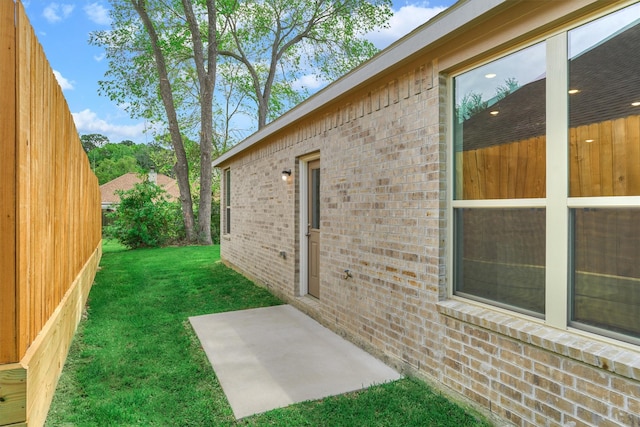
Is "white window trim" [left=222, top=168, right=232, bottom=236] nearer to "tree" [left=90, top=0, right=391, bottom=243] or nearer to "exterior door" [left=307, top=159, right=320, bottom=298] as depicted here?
"exterior door" [left=307, top=159, right=320, bottom=298]

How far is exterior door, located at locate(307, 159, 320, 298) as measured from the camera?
5.39 m

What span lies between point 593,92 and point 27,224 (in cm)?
316

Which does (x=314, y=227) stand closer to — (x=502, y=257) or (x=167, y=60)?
(x=502, y=257)

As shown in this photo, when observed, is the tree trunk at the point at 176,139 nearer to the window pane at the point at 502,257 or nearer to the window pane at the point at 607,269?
the window pane at the point at 502,257

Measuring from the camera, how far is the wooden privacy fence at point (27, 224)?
1751 millimetres

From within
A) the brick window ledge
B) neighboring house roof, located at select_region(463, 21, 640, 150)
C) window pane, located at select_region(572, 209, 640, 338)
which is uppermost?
neighboring house roof, located at select_region(463, 21, 640, 150)

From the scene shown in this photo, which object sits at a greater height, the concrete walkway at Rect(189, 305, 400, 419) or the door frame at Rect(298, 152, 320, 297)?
the door frame at Rect(298, 152, 320, 297)

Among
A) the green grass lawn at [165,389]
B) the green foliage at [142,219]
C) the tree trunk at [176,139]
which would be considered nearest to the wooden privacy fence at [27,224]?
the green grass lawn at [165,389]

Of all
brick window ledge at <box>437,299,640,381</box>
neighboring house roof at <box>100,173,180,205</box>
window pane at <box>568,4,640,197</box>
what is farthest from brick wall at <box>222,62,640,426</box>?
neighboring house roof at <box>100,173,180,205</box>

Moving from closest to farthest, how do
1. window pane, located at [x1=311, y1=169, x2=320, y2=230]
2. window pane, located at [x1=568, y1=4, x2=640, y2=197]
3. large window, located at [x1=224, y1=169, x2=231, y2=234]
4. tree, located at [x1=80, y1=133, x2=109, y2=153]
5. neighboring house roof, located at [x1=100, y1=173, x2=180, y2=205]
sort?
window pane, located at [x1=568, y1=4, x2=640, y2=197]
window pane, located at [x1=311, y1=169, x2=320, y2=230]
large window, located at [x1=224, y1=169, x2=231, y2=234]
neighboring house roof, located at [x1=100, y1=173, x2=180, y2=205]
tree, located at [x1=80, y1=133, x2=109, y2=153]

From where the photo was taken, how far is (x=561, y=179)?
2.24 meters

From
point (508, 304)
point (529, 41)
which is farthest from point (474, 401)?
point (529, 41)

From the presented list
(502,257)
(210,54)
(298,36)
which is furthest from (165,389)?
(298,36)

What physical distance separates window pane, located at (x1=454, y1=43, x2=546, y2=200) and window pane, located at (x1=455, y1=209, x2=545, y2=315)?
15 cm
